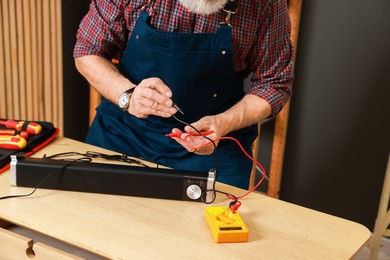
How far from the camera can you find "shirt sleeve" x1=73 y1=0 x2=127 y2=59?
163 centimetres

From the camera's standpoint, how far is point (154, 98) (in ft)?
4.27

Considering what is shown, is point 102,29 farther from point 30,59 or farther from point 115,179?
point 30,59

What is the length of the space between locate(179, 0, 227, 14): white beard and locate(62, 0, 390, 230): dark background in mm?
949

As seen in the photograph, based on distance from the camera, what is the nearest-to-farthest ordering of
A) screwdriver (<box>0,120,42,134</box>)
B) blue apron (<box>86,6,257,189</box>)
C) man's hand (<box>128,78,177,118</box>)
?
man's hand (<box>128,78,177,118</box>) < screwdriver (<box>0,120,42,134</box>) < blue apron (<box>86,6,257,189</box>)

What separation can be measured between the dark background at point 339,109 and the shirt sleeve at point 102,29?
1028 millimetres

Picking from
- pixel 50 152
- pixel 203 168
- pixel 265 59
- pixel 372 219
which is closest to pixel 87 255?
pixel 50 152

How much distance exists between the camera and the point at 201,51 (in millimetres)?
1565

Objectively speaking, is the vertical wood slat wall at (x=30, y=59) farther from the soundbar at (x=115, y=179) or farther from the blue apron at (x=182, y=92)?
the soundbar at (x=115, y=179)

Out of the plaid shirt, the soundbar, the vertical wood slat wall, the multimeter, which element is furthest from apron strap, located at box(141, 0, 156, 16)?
the vertical wood slat wall

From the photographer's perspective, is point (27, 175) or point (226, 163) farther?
point (226, 163)

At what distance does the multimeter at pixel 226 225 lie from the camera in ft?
3.39

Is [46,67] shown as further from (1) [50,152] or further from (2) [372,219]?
(2) [372,219]

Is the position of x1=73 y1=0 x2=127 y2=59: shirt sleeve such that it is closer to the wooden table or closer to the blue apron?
the blue apron

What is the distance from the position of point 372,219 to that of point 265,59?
1.22 meters
